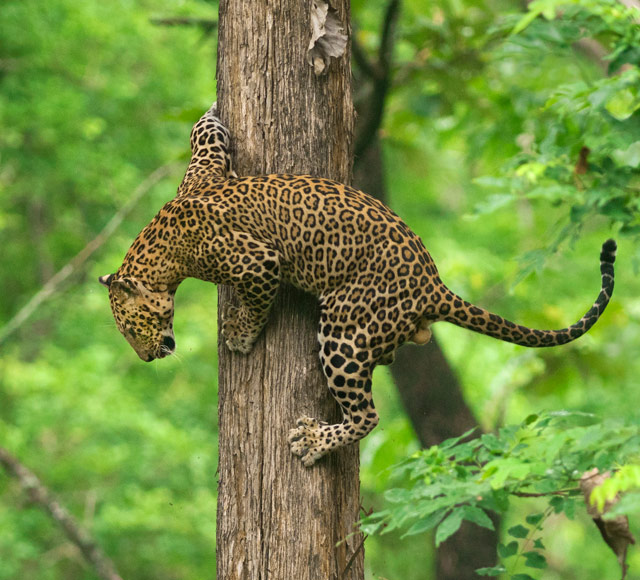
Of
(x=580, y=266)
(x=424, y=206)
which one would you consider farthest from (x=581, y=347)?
(x=424, y=206)

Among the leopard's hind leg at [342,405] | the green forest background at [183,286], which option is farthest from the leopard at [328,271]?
the green forest background at [183,286]

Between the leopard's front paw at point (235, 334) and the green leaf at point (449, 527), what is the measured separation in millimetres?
1338

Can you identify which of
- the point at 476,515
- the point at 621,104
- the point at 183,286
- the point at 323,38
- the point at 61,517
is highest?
the point at 323,38

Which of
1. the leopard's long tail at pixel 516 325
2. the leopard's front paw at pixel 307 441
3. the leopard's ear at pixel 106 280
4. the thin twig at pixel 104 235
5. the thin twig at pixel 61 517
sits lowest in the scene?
the thin twig at pixel 61 517

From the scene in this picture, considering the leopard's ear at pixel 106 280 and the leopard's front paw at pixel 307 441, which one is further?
the leopard's ear at pixel 106 280

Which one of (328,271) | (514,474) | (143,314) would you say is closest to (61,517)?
(143,314)

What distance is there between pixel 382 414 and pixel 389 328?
15.3 m

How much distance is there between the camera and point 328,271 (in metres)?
3.99

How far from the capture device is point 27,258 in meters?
18.7

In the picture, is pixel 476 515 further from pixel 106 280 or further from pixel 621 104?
pixel 621 104

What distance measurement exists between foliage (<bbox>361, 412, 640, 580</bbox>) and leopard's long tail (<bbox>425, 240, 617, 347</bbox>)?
1.36ft

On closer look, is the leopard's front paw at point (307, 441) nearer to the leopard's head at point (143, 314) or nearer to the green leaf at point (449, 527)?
the green leaf at point (449, 527)

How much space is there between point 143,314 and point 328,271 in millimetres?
1106

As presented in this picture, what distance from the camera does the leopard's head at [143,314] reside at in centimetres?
438
